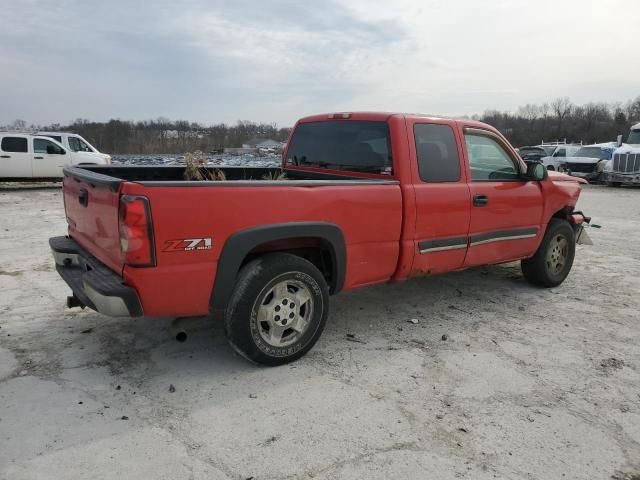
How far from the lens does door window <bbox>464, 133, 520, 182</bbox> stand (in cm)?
478

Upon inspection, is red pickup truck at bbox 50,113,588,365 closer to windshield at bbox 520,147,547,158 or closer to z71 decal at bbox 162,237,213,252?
z71 decal at bbox 162,237,213,252

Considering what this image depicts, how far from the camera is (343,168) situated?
465 centimetres

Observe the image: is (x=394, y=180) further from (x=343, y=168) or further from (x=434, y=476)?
(x=434, y=476)

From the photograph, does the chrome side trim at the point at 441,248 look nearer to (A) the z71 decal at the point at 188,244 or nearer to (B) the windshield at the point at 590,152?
(A) the z71 decal at the point at 188,244

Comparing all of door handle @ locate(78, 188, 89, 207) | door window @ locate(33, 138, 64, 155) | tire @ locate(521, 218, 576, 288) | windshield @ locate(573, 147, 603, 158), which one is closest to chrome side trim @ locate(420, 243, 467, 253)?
tire @ locate(521, 218, 576, 288)

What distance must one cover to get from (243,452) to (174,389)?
2.79ft

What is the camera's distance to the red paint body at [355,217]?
304 centimetres

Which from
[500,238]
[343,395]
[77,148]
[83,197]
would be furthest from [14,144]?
[343,395]

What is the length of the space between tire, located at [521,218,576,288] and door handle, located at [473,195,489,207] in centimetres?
135

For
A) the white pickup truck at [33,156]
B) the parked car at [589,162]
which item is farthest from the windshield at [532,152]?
the white pickup truck at [33,156]

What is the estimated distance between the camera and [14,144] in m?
16.9

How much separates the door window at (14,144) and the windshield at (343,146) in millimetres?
15416

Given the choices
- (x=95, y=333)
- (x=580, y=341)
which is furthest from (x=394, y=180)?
(x=95, y=333)

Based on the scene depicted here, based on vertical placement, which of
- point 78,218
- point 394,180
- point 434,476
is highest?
point 394,180
